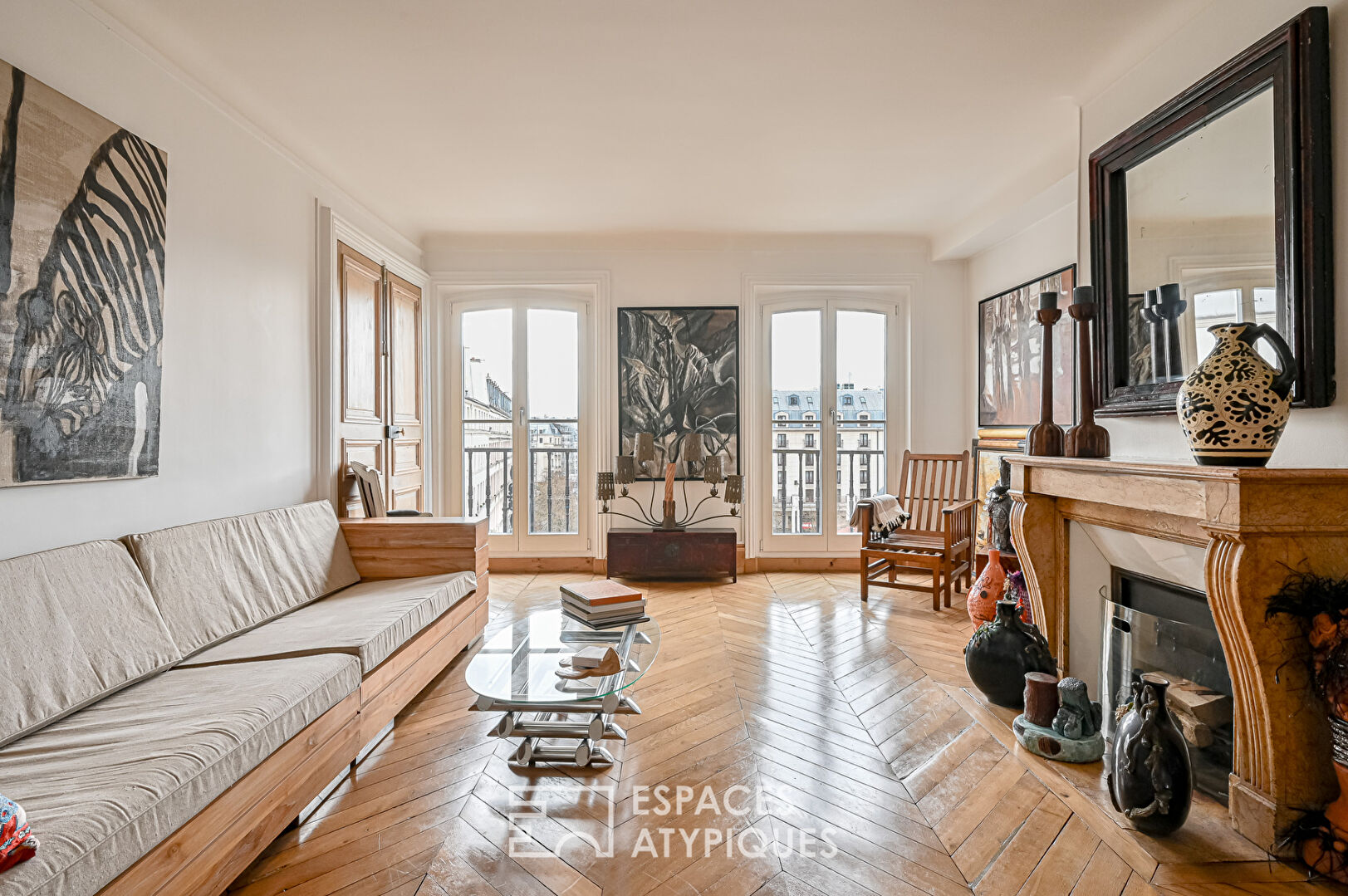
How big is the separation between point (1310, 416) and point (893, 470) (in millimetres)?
3432

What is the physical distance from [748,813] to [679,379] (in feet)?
11.9

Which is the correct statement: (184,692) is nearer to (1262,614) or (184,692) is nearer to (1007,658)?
(1007,658)

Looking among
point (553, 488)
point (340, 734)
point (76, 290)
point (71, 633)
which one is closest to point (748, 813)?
point (340, 734)

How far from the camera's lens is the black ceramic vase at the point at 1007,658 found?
2621 millimetres

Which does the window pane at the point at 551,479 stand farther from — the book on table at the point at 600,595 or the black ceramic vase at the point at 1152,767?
the black ceramic vase at the point at 1152,767

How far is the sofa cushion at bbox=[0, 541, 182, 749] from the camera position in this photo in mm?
1666

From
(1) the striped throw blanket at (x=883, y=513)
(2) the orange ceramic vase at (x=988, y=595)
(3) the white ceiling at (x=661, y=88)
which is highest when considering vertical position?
(3) the white ceiling at (x=661, y=88)

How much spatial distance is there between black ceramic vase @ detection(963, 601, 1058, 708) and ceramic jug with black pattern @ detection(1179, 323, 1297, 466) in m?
1.03

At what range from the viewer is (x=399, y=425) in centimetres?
455

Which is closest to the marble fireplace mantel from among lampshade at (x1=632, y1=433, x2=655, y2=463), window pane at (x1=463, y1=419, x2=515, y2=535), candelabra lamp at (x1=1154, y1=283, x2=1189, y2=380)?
candelabra lamp at (x1=1154, y1=283, x2=1189, y2=380)

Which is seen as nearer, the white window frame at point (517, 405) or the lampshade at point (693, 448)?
the lampshade at point (693, 448)

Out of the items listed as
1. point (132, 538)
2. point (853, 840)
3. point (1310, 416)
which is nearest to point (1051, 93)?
point (1310, 416)

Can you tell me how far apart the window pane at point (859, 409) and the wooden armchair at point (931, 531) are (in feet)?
1.50

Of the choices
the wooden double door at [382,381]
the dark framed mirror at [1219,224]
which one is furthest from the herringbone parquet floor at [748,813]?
the wooden double door at [382,381]
